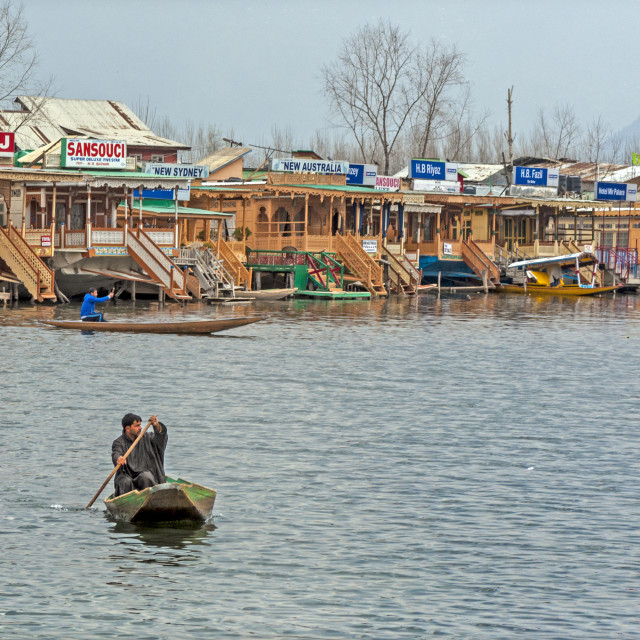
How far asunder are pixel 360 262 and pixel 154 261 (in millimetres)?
14045

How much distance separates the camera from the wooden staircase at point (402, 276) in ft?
209

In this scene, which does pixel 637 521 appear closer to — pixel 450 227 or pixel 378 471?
pixel 378 471

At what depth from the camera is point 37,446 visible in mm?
19531

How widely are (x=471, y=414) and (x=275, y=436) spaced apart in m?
4.92

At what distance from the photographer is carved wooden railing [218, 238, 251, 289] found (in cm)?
5634

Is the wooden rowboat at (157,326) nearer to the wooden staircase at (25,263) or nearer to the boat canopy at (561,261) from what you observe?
the wooden staircase at (25,263)

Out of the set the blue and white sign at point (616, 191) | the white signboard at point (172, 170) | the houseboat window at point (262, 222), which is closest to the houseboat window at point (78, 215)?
the white signboard at point (172, 170)

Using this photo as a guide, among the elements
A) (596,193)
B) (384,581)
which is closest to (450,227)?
(596,193)

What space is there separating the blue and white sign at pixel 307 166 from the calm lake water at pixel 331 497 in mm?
28808

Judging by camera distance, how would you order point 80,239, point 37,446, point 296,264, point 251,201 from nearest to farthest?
1. point 37,446
2. point 80,239
3. point 296,264
4. point 251,201

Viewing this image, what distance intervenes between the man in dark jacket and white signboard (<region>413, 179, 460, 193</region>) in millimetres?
56393

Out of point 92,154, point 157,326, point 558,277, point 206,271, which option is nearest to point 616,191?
point 558,277

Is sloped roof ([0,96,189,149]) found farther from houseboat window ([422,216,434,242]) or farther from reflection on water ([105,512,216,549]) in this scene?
reflection on water ([105,512,216,549])

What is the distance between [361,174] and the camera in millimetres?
66188
